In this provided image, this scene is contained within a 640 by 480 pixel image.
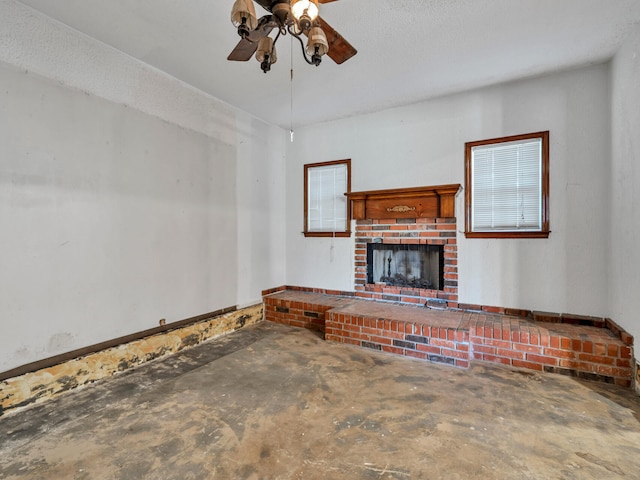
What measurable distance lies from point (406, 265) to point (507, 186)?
1553mm

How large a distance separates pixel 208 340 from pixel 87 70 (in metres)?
2.96

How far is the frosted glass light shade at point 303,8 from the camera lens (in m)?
1.47

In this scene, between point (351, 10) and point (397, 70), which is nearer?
point (351, 10)

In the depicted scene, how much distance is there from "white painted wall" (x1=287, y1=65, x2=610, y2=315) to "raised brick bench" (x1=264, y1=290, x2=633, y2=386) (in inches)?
15.2

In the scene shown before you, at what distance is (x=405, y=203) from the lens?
4.09 m

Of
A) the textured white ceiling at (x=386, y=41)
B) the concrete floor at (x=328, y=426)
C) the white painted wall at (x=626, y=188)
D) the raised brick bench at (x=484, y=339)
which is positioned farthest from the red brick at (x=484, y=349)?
the textured white ceiling at (x=386, y=41)

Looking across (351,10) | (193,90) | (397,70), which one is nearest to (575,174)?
(397,70)

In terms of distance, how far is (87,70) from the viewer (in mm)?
2695

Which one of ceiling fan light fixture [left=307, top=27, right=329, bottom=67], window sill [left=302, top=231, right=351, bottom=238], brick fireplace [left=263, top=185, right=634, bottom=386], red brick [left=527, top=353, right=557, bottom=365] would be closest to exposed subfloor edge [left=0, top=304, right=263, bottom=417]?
brick fireplace [left=263, top=185, right=634, bottom=386]

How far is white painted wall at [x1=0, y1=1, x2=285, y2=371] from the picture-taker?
2.31m

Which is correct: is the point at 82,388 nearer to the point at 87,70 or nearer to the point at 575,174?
the point at 87,70

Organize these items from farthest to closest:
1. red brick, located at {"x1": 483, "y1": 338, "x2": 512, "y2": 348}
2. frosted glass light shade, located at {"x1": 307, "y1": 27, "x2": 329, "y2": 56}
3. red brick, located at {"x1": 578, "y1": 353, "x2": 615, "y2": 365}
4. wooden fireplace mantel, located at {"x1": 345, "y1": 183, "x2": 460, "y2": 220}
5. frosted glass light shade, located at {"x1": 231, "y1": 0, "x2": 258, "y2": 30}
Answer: wooden fireplace mantel, located at {"x1": 345, "y1": 183, "x2": 460, "y2": 220}, red brick, located at {"x1": 483, "y1": 338, "x2": 512, "y2": 348}, red brick, located at {"x1": 578, "y1": 353, "x2": 615, "y2": 365}, frosted glass light shade, located at {"x1": 307, "y1": 27, "x2": 329, "y2": 56}, frosted glass light shade, located at {"x1": 231, "y1": 0, "x2": 258, "y2": 30}

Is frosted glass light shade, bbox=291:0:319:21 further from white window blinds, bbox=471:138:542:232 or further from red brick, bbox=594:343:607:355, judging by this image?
red brick, bbox=594:343:607:355

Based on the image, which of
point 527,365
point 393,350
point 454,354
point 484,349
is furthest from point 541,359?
point 393,350
